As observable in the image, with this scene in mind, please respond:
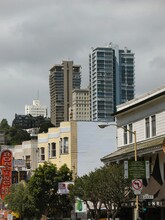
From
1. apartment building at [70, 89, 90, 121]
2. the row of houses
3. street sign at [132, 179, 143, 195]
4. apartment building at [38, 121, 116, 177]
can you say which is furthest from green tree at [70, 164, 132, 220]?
apartment building at [70, 89, 90, 121]

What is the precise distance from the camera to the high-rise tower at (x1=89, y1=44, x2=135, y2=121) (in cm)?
16838

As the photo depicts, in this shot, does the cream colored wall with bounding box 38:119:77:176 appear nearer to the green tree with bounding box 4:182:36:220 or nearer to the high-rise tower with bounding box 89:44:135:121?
the green tree with bounding box 4:182:36:220

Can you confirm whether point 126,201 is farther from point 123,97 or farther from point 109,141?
point 123,97

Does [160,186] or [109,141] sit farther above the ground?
[109,141]

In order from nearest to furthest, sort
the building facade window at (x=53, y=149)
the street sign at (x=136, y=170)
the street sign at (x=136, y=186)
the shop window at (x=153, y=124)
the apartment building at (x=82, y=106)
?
the street sign at (x=136, y=186) → the street sign at (x=136, y=170) → the shop window at (x=153, y=124) → the building facade window at (x=53, y=149) → the apartment building at (x=82, y=106)

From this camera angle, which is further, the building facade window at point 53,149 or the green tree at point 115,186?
the building facade window at point 53,149

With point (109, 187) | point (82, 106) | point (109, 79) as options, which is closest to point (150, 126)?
point (109, 187)

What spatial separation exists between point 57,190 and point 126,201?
57.5 ft

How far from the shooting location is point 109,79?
564ft

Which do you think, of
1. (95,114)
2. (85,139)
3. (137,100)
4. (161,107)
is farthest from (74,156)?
(95,114)

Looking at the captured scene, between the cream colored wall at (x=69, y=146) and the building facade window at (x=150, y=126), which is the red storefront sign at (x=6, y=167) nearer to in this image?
the cream colored wall at (x=69, y=146)

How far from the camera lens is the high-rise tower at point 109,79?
168 metres

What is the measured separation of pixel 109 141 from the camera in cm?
6819

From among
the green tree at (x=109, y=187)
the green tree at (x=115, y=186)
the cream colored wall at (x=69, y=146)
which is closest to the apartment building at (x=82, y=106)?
the cream colored wall at (x=69, y=146)
